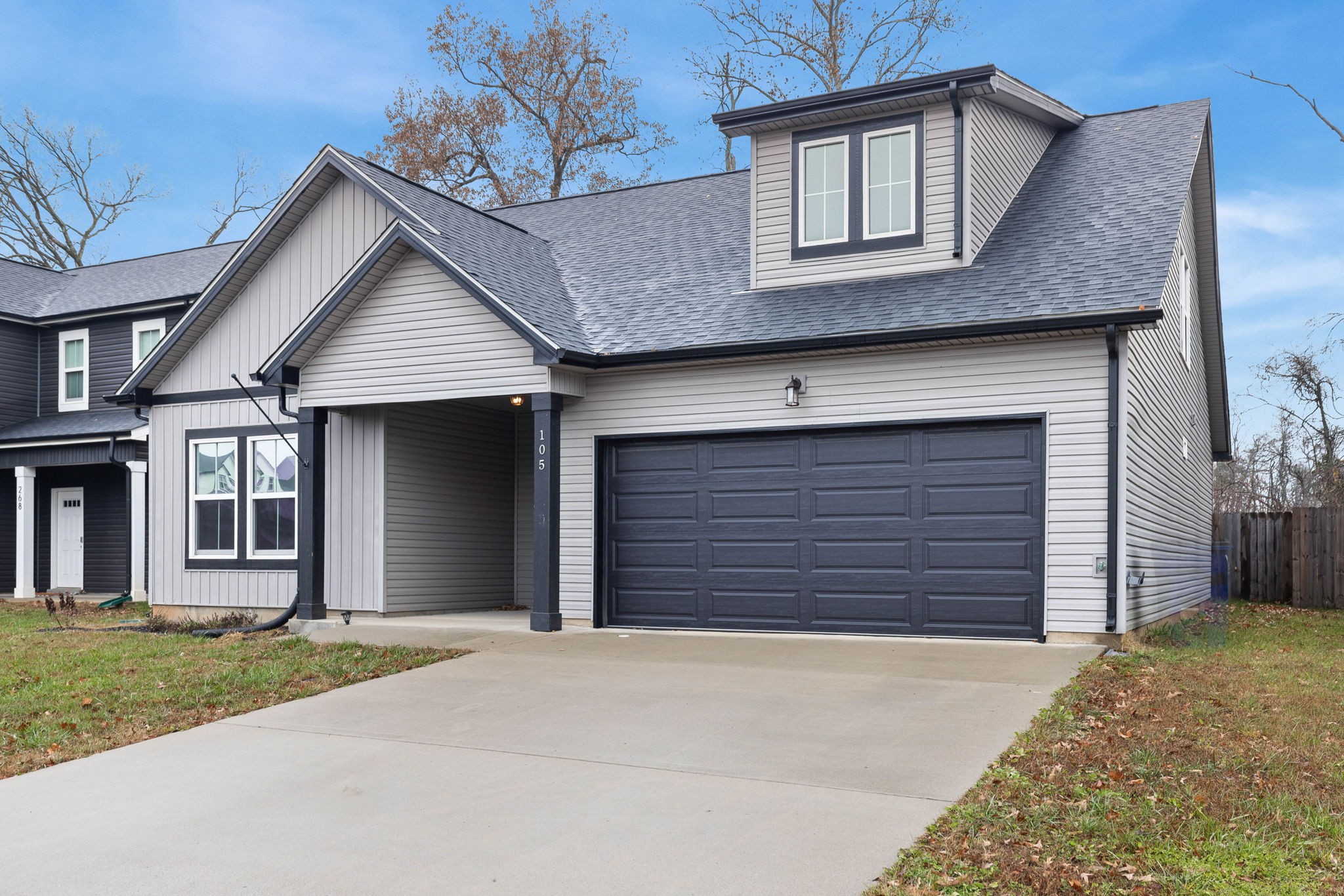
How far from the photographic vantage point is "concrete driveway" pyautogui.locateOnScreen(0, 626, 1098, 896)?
4828mm

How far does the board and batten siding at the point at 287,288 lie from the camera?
47.4 feet

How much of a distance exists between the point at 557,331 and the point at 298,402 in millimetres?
3694

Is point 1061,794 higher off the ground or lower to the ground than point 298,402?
lower

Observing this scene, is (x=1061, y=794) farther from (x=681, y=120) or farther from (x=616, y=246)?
(x=681, y=120)

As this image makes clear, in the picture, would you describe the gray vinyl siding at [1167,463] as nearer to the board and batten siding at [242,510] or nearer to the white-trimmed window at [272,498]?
the board and batten siding at [242,510]

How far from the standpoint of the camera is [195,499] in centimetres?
1547

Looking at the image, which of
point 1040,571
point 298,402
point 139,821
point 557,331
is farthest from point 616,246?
point 139,821

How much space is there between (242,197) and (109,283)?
13913mm

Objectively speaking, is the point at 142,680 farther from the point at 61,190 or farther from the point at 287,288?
the point at 61,190

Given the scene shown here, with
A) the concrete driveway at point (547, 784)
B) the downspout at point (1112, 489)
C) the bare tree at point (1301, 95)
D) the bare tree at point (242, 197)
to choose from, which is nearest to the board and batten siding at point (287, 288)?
the concrete driveway at point (547, 784)

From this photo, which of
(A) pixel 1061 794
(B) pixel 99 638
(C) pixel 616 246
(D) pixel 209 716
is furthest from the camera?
(C) pixel 616 246

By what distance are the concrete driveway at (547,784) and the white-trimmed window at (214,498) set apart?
22.3 feet

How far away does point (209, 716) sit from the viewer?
8141mm

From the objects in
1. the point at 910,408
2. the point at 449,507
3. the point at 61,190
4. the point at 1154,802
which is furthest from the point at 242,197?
the point at 1154,802
